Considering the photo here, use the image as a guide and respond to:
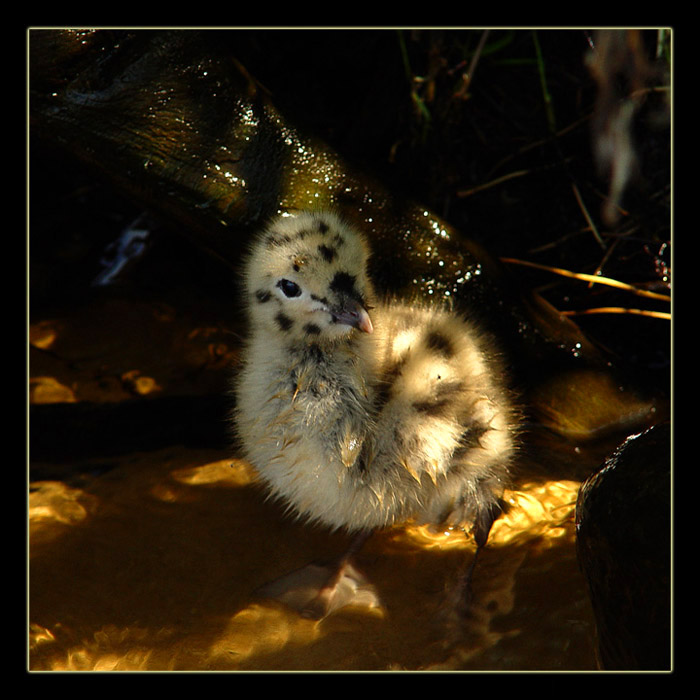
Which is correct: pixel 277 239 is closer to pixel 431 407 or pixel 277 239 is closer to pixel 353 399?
pixel 353 399

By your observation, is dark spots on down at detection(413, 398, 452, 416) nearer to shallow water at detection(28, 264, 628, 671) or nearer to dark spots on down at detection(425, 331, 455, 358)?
dark spots on down at detection(425, 331, 455, 358)

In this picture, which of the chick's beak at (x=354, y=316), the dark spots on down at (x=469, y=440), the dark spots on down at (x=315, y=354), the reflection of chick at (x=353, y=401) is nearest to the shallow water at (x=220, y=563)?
the reflection of chick at (x=353, y=401)

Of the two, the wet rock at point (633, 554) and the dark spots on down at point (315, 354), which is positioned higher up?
the dark spots on down at point (315, 354)

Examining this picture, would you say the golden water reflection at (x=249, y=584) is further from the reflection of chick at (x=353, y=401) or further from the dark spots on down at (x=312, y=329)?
the dark spots on down at (x=312, y=329)

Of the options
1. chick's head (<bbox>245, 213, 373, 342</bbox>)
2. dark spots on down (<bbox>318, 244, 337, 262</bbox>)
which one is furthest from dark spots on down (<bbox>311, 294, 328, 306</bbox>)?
dark spots on down (<bbox>318, 244, 337, 262</bbox>)

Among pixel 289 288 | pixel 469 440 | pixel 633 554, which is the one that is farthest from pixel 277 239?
pixel 633 554

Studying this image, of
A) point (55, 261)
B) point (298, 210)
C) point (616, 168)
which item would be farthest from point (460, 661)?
point (55, 261)

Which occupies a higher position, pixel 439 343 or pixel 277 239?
pixel 277 239

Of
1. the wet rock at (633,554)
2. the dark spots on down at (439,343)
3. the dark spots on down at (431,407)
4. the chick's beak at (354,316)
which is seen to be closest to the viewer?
the wet rock at (633,554)
